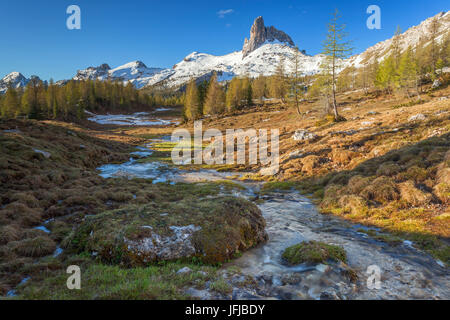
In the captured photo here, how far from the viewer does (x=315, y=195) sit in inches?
716

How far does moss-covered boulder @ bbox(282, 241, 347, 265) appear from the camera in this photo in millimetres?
7863

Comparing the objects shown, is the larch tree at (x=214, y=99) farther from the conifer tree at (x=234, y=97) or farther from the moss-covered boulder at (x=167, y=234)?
the moss-covered boulder at (x=167, y=234)

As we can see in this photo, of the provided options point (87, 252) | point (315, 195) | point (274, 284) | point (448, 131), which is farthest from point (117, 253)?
point (448, 131)

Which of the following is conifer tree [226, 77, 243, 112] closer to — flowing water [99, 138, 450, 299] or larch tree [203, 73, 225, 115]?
larch tree [203, 73, 225, 115]

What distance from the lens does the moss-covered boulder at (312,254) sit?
25.8 feet

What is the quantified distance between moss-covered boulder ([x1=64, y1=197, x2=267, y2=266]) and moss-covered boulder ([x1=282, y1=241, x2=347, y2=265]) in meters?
1.84

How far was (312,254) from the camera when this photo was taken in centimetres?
796

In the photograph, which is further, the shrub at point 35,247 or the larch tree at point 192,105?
the larch tree at point 192,105

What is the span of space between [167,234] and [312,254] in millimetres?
5148

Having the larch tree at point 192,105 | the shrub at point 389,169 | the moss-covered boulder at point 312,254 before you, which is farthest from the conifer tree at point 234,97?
the moss-covered boulder at point 312,254

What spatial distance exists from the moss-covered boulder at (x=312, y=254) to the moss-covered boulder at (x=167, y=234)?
1.84 m

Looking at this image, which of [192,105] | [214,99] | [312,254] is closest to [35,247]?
[312,254]
